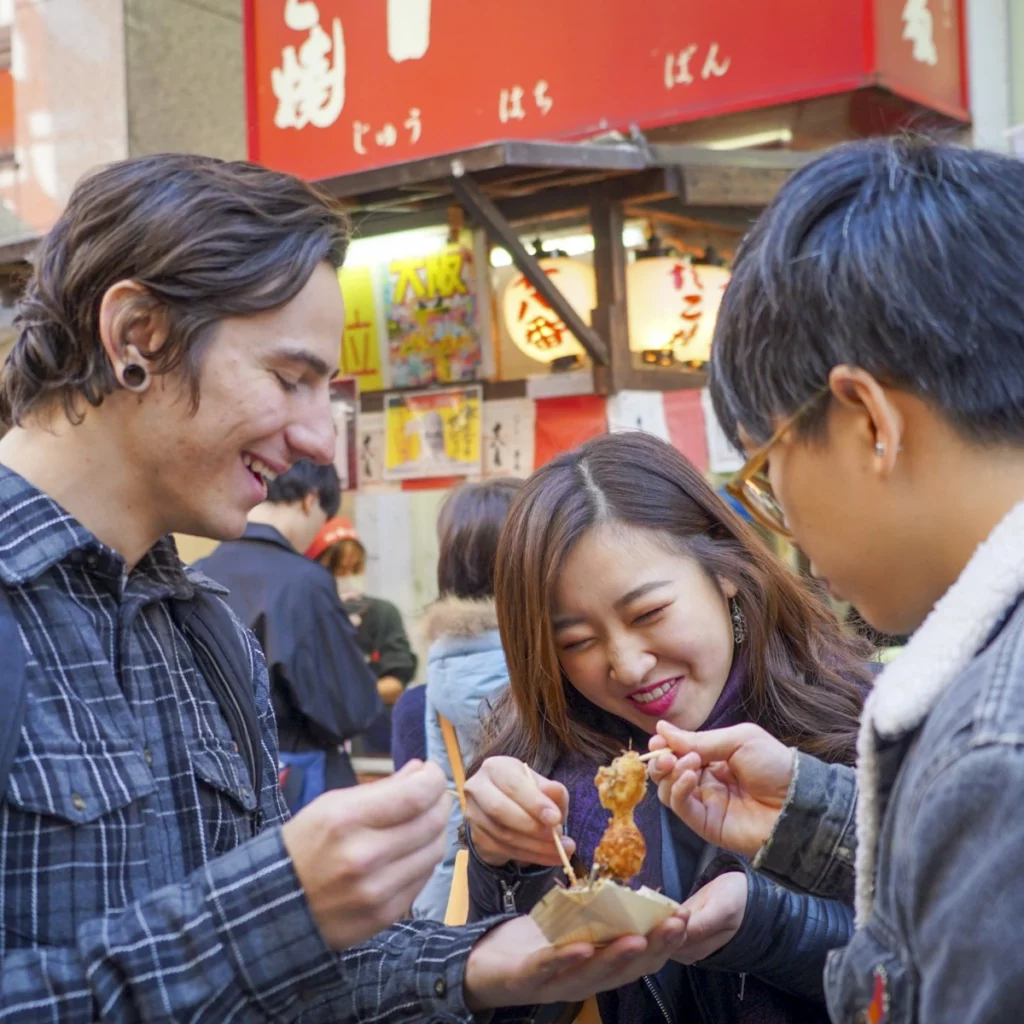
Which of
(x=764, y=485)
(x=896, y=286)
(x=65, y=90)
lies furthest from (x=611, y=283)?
(x=65, y=90)

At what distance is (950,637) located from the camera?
1653 millimetres

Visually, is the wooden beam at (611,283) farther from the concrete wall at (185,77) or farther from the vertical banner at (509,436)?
the concrete wall at (185,77)

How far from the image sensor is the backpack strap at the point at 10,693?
1986 mm

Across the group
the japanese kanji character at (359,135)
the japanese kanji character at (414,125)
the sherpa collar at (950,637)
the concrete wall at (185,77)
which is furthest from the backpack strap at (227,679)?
the concrete wall at (185,77)

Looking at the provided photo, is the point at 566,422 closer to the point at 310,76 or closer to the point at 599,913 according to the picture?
the point at 310,76

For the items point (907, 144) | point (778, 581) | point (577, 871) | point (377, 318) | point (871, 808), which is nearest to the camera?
point (871, 808)

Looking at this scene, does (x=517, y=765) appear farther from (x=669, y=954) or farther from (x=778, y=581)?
(x=778, y=581)

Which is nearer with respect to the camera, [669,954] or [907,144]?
[907,144]

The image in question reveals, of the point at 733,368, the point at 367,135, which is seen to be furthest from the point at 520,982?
the point at 367,135

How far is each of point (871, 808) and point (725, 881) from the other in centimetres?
96

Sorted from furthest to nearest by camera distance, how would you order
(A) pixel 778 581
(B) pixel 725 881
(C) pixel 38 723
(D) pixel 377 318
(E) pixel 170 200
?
(D) pixel 377 318 < (A) pixel 778 581 < (B) pixel 725 881 < (E) pixel 170 200 < (C) pixel 38 723

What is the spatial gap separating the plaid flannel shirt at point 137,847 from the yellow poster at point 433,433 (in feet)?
19.8

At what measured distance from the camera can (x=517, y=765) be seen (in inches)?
108

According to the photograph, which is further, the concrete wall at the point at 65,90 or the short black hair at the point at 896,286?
the concrete wall at the point at 65,90
